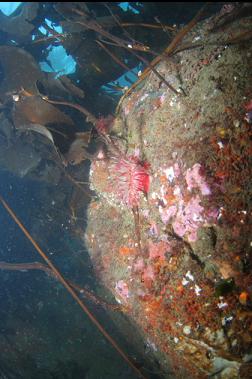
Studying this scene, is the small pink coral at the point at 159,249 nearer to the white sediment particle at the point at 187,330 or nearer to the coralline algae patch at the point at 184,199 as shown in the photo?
the coralline algae patch at the point at 184,199

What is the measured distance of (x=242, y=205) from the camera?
→ 2.39 metres

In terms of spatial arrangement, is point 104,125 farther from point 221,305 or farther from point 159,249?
point 221,305

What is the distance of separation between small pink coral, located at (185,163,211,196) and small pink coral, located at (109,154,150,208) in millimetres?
626

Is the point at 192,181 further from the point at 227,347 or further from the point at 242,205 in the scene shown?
the point at 227,347

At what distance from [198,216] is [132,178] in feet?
3.05

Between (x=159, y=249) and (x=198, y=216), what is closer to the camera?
(x=198, y=216)

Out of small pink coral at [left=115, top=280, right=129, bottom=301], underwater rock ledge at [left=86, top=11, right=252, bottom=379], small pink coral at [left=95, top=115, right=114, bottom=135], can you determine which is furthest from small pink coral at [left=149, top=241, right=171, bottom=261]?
small pink coral at [left=95, top=115, right=114, bottom=135]

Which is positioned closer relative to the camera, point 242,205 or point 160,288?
point 242,205

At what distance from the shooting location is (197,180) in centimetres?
252

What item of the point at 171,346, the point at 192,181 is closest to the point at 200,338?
the point at 171,346

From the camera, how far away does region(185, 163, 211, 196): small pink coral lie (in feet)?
8.13

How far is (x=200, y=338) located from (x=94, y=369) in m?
4.12

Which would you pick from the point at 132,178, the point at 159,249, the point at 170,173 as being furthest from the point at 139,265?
the point at 170,173

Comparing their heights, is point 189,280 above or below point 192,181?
below
